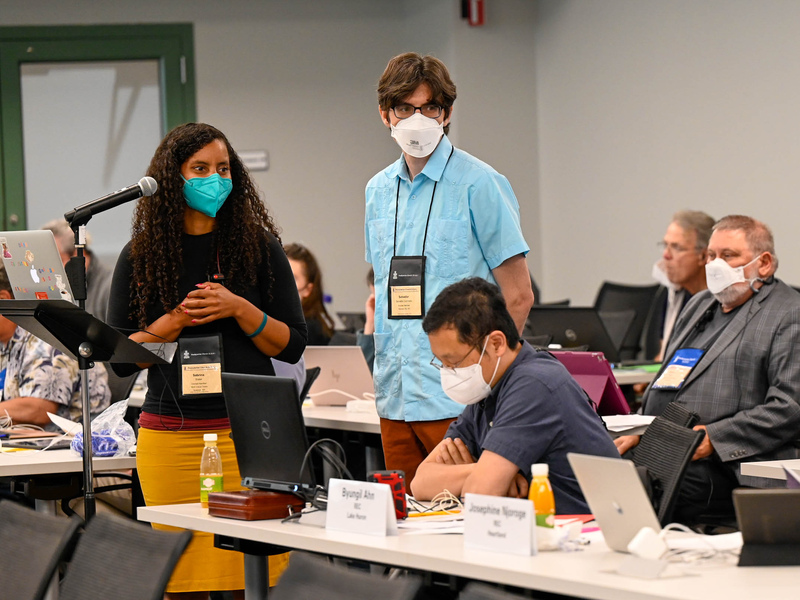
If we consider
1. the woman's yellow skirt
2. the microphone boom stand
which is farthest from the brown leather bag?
the microphone boom stand

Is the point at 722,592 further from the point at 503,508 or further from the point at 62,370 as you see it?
the point at 62,370

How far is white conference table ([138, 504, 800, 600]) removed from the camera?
165 cm

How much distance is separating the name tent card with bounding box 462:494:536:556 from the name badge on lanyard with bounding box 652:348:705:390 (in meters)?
1.87

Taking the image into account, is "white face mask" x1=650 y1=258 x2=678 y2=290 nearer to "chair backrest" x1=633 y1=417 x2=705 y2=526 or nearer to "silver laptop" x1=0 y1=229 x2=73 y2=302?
"chair backrest" x1=633 y1=417 x2=705 y2=526

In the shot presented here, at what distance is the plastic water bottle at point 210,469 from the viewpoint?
8.64 ft

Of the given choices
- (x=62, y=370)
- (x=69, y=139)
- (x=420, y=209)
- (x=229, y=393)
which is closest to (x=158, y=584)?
(x=229, y=393)

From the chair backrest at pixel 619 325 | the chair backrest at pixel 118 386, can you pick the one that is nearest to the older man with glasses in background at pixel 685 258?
the chair backrest at pixel 619 325

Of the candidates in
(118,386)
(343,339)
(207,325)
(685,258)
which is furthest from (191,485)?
(685,258)

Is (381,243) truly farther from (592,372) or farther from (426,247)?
(592,372)

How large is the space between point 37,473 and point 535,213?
604 centimetres

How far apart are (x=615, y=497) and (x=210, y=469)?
1238 millimetres

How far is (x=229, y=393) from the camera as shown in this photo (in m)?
2.54

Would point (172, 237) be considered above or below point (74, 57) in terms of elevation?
below

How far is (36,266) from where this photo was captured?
293cm
